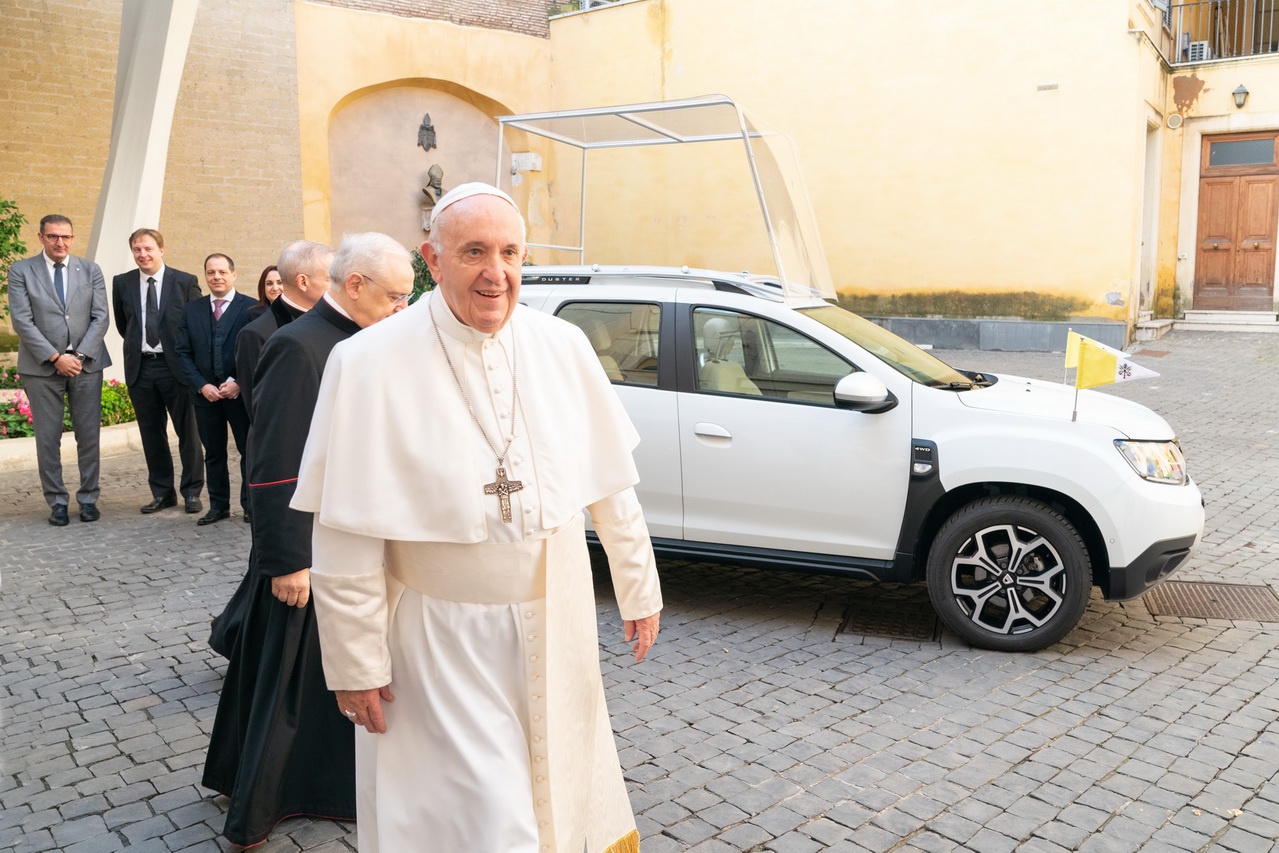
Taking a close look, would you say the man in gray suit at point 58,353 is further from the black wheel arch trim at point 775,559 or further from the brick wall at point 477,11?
the brick wall at point 477,11

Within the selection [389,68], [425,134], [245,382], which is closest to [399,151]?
[425,134]

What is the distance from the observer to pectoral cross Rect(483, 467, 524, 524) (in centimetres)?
260

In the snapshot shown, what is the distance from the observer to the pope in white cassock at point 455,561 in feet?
8.27

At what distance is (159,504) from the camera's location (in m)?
8.78

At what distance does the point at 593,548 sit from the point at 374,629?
14.2 feet

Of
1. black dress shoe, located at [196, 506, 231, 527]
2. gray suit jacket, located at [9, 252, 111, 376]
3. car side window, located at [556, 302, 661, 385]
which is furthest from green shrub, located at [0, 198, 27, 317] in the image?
car side window, located at [556, 302, 661, 385]

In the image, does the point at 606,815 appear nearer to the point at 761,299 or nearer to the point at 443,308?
the point at 443,308

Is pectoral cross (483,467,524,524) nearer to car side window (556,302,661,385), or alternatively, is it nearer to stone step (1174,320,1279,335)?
car side window (556,302,661,385)

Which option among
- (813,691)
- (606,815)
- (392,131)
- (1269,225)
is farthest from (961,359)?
(606,815)

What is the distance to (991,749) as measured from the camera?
170 inches

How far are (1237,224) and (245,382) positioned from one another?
63.1 feet

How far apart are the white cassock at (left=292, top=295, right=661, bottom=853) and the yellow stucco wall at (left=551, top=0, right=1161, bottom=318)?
16546 millimetres

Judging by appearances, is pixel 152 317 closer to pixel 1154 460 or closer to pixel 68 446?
pixel 68 446

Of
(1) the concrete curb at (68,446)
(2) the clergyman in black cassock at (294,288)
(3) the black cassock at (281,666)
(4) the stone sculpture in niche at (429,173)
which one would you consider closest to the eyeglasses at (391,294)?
(3) the black cassock at (281,666)
